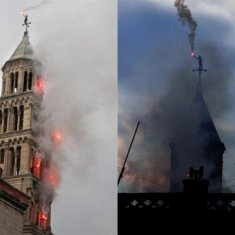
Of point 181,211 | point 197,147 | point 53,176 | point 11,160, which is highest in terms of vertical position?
point 11,160

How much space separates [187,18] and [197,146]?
8.42 ft

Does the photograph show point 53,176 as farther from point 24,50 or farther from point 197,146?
point 197,146

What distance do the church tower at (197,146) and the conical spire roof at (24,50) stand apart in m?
4.28

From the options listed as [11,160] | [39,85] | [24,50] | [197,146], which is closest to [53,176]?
[11,160]

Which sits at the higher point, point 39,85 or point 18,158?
point 39,85

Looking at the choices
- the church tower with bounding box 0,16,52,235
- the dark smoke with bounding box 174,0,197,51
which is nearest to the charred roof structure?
the dark smoke with bounding box 174,0,197,51

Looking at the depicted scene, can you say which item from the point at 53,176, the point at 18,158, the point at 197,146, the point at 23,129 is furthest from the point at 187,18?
the point at 18,158

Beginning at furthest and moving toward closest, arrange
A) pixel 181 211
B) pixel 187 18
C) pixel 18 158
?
pixel 18 158
pixel 187 18
pixel 181 211

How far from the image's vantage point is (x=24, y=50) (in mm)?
18250

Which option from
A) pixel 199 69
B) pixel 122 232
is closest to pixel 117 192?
pixel 122 232

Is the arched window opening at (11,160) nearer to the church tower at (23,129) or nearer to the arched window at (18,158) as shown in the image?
the church tower at (23,129)

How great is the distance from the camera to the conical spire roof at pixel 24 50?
17875 mm

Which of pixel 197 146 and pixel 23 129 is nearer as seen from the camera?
pixel 197 146

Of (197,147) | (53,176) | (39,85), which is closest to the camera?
(197,147)
